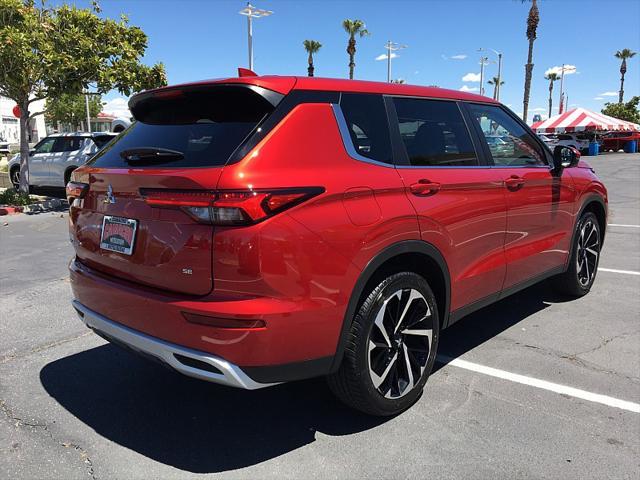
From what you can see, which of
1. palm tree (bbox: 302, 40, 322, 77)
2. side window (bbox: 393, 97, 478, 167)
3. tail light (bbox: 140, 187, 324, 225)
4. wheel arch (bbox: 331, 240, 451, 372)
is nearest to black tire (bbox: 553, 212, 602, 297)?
side window (bbox: 393, 97, 478, 167)

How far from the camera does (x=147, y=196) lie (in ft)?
8.39

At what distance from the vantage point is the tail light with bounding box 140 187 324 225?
2.30 metres

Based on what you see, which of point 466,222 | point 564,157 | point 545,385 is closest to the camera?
point 466,222

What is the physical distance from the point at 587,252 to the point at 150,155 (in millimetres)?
4423

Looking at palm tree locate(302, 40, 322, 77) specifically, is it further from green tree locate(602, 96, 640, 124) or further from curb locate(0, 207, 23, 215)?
curb locate(0, 207, 23, 215)

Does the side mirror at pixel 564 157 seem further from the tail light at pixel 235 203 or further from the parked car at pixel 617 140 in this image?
the parked car at pixel 617 140

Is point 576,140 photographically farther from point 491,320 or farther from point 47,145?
point 491,320

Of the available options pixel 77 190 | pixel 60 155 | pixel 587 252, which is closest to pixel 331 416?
pixel 77 190

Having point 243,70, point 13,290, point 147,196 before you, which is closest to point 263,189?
point 147,196

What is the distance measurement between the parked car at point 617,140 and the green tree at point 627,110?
50.5 feet

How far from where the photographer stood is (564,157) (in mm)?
4590

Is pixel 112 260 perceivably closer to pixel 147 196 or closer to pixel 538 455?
pixel 147 196

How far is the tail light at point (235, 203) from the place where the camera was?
2299 mm

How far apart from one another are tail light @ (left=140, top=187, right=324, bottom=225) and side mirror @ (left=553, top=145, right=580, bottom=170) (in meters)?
2.86
